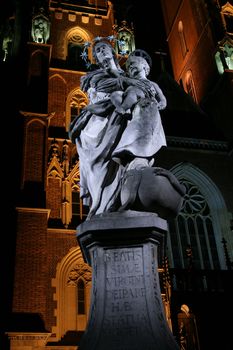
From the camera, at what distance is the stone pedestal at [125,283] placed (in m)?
3.12

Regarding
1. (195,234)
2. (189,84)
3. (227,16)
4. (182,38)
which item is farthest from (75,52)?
(182,38)

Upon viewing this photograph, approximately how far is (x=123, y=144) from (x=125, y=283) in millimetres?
1227

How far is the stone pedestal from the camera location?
312 cm

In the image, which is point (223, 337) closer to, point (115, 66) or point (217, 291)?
point (217, 291)

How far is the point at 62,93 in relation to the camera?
53.3ft

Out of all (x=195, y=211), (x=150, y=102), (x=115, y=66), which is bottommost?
(x=150, y=102)

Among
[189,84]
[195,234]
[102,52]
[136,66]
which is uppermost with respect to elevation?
[189,84]

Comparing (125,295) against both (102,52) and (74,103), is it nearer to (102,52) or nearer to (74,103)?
(102,52)

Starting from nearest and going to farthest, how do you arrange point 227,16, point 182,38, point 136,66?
point 136,66
point 227,16
point 182,38

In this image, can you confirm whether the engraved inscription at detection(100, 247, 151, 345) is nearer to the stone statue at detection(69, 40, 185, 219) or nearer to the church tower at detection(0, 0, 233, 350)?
the stone statue at detection(69, 40, 185, 219)

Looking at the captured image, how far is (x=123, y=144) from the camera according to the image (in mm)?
3807

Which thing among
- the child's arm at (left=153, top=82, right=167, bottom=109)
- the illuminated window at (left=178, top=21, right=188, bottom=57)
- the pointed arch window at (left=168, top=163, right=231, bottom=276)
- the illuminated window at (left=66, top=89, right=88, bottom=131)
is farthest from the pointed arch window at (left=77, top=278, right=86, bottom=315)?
the illuminated window at (left=178, top=21, right=188, bottom=57)

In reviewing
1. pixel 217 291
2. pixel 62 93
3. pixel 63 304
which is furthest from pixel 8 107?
pixel 217 291

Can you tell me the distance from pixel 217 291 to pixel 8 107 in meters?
10.0
